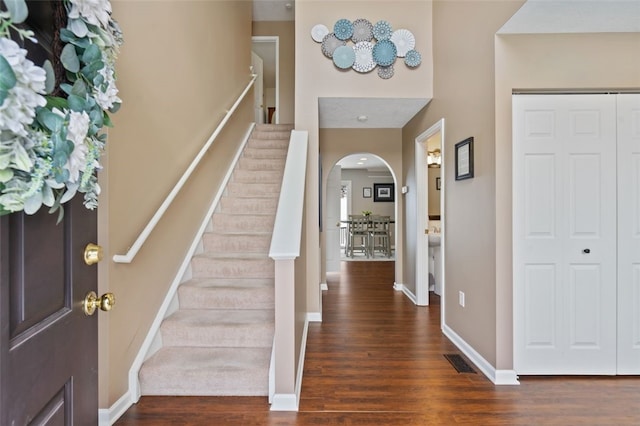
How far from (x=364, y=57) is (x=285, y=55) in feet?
9.66

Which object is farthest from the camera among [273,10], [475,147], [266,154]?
[273,10]

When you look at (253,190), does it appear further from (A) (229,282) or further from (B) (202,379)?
(B) (202,379)

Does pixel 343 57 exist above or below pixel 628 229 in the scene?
above

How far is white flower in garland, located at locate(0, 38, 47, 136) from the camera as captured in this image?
517 mm

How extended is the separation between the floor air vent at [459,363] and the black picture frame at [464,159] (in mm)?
1475

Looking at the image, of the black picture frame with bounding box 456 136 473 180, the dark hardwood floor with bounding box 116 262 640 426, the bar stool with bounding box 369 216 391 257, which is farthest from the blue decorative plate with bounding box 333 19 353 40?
the bar stool with bounding box 369 216 391 257

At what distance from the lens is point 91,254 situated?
2.86 ft

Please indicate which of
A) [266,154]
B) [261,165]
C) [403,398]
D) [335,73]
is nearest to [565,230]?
[403,398]

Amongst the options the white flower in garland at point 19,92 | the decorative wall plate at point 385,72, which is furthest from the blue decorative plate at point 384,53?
the white flower in garland at point 19,92

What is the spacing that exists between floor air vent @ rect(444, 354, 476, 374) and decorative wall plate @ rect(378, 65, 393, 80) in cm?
272

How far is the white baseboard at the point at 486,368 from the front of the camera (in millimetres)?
2219

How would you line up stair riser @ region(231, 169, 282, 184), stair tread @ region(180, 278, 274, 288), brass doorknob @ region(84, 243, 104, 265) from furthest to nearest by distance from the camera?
stair riser @ region(231, 169, 282, 184), stair tread @ region(180, 278, 274, 288), brass doorknob @ region(84, 243, 104, 265)

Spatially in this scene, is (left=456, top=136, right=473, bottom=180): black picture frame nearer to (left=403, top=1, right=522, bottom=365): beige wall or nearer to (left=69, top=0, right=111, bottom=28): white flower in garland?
(left=403, top=1, right=522, bottom=365): beige wall

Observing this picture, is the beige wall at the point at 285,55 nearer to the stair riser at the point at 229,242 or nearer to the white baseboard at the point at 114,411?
the stair riser at the point at 229,242
